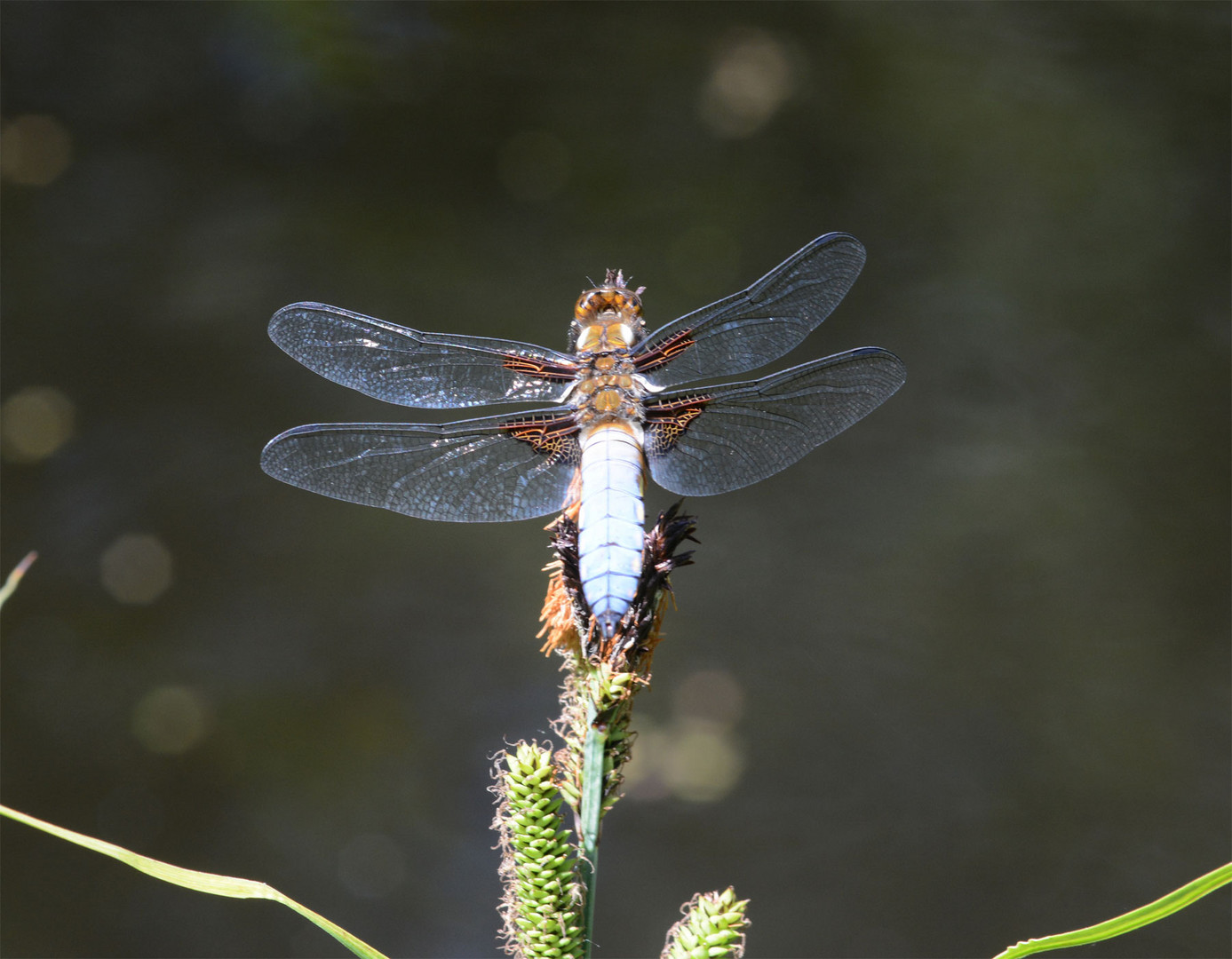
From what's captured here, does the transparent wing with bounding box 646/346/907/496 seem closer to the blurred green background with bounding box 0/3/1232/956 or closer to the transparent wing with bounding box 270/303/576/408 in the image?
the transparent wing with bounding box 270/303/576/408

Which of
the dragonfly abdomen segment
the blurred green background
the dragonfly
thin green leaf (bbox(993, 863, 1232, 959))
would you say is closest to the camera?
thin green leaf (bbox(993, 863, 1232, 959))

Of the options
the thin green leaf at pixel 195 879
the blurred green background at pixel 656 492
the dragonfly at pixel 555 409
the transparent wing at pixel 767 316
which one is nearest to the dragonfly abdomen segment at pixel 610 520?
the dragonfly at pixel 555 409

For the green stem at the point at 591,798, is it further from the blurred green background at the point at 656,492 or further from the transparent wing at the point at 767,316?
the blurred green background at the point at 656,492

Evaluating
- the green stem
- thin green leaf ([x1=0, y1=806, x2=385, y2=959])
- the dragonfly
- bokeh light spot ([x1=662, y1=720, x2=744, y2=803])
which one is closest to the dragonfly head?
the dragonfly

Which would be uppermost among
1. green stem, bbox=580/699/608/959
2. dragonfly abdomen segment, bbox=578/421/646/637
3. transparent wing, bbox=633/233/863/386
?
transparent wing, bbox=633/233/863/386

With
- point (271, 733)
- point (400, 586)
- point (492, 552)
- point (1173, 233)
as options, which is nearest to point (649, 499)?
point (492, 552)
